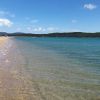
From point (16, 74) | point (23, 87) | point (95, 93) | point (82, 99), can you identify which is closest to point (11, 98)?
point (23, 87)

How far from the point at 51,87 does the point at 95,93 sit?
191 cm

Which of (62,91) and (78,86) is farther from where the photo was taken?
(78,86)

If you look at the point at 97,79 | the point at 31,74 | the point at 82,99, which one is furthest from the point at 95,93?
the point at 31,74

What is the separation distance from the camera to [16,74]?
13.8 metres

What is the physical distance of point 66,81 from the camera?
12.0m

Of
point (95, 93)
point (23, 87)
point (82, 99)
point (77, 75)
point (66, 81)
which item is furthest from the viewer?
point (77, 75)

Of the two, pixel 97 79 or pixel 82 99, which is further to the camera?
pixel 97 79

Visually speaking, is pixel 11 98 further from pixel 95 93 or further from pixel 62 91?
pixel 95 93

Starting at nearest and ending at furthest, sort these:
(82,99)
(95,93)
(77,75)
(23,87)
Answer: (82,99) → (95,93) → (23,87) → (77,75)

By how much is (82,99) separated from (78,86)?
195 centimetres

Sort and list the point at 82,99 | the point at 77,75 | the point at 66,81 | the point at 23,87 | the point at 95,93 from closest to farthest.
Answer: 1. the point at 82,99
2. the point at 95,93
3. the point at 23,87
4. the point at 66,81
5. the point at 77,75

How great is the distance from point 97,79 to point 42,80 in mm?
2618

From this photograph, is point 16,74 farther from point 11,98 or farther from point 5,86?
point 11,98

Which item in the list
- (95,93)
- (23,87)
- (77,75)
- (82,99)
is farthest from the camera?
(77,75)
